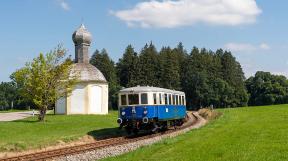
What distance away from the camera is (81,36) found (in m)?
56.1

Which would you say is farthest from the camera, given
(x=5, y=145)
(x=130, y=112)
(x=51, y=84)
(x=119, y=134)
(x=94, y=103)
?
(x=94, y=103)

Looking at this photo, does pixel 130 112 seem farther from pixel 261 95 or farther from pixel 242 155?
pixel 261 95

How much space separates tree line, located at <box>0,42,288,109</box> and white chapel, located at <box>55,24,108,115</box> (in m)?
34.7

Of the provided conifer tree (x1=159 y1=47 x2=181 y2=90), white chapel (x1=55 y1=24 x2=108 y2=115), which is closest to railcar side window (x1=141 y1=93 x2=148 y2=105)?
white chapel (x1=55 y1=24 x2=108 y2=115)

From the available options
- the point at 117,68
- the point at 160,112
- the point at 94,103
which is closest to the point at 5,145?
the point at 160,112

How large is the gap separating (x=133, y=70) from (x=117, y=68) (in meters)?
9.26

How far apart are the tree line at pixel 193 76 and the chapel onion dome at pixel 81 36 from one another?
113 ft

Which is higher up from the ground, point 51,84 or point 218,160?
point 51,84

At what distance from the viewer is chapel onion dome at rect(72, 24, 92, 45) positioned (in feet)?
184

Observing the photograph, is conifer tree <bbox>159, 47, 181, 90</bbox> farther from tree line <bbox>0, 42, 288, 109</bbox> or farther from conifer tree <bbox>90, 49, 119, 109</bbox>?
conifer tree <bbox>90, 49, 119, 109</bbox>

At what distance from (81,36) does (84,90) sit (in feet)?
24.4

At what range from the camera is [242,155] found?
12.9 meters

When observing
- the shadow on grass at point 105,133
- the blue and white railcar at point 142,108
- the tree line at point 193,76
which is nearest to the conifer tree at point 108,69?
the tree line at point 193,76

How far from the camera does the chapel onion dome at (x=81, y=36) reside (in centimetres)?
5609
